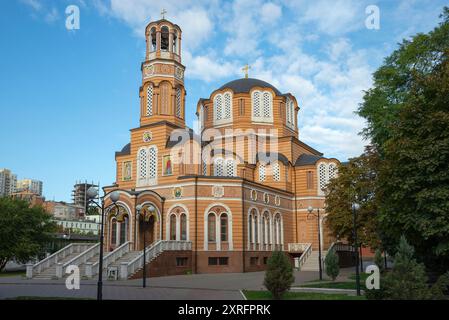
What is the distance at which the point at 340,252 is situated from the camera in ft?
153

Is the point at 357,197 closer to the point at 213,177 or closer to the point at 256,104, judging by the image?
the point at 213,177

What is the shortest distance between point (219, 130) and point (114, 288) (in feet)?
90.8

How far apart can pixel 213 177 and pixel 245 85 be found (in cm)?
1665

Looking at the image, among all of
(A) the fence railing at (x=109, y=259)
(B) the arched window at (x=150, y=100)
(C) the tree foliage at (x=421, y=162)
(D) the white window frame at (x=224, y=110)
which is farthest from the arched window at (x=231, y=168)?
(C) the tree foliage at (x=421, y=162)

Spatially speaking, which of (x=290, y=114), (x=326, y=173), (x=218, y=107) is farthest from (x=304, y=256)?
(x=218, y=107)

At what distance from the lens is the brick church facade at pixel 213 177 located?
1425 inches

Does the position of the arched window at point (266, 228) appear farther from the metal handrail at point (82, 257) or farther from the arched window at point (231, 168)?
the metal handrail at point (82, 257)

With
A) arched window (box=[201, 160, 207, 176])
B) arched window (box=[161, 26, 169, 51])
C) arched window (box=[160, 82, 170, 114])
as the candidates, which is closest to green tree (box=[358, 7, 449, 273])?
arched window (box=[201, 160, 207, 176])

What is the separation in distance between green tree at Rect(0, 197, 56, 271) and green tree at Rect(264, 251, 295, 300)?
25461mm

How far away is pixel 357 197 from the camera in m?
32.8

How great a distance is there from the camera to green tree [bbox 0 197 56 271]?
121 ft

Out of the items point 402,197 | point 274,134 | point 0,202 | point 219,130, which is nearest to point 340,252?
point 274,134

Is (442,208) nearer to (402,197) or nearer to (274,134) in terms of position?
(402,197)

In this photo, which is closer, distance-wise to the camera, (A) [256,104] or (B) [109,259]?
(B) [109,259]
